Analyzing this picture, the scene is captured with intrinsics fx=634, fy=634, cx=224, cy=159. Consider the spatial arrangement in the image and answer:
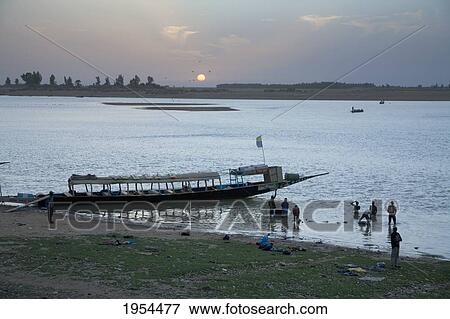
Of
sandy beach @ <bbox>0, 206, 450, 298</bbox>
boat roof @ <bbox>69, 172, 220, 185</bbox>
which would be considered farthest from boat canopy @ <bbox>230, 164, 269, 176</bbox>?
sandy beach @ <bbox>0, 206, 450, 298</bbox>

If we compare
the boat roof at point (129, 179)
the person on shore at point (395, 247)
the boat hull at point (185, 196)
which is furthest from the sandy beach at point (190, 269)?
the boat roof at point (129, 179)

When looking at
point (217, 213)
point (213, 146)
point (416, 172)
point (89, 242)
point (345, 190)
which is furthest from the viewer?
point (213, 146)

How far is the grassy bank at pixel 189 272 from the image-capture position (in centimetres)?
1076

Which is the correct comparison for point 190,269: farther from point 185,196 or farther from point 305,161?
point 305,161

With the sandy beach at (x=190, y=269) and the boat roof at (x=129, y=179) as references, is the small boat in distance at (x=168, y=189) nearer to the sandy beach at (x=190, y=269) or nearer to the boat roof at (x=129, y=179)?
the boat roof at (x=129, y=179)

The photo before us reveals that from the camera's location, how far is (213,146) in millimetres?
56250

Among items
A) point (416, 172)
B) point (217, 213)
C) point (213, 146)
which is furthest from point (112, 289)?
point (213, 146)

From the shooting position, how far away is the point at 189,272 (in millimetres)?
12289

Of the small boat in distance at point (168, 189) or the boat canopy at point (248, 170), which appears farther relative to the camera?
the boat canopy at point (248, 170)

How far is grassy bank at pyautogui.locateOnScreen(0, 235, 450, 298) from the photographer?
10758mm

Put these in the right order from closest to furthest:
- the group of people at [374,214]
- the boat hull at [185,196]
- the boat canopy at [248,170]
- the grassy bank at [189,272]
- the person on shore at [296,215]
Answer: the grassy bank at [189,272] < the group of people at [374,214] < the person on shore at [296,215] < the boat hull at [185,196] < the boat canopy at [248,170]

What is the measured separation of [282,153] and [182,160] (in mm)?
11367

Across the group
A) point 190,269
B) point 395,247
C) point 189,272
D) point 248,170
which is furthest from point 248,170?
point 189,272
